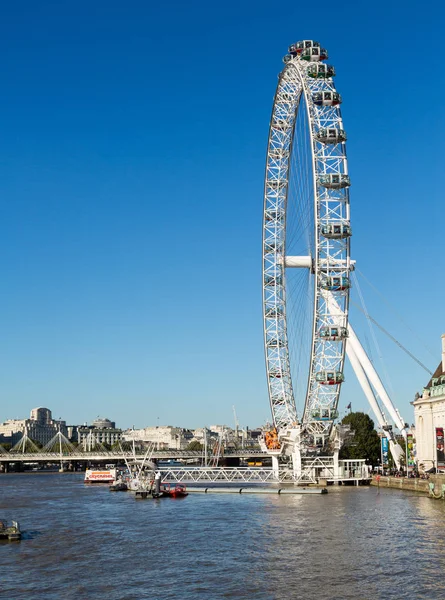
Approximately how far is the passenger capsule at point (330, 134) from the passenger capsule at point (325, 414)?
2549 cm

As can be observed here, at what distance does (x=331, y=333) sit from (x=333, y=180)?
14.2 metres

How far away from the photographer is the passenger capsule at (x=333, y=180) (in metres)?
76.9

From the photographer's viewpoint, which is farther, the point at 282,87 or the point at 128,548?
the point at 282,87

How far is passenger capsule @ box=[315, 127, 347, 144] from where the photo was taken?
77188 mm

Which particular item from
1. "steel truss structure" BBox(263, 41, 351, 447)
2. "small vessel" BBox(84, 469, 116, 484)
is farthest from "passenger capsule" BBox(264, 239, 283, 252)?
"small vessel" BBox(84, 469, 116, 484)

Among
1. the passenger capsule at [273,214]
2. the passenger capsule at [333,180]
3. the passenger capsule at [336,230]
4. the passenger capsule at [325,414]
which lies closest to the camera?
the passenger capsule at [333,180]

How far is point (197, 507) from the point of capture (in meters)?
66.8

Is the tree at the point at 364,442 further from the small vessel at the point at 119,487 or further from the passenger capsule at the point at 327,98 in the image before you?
the passenger capsule at the point at 327,98

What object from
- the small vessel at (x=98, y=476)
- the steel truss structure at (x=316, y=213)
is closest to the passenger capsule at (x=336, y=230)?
the steel truss structure at (x=316, y=213)

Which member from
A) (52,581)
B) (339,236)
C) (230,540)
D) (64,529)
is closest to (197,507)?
(64,529)

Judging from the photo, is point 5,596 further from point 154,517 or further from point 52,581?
point 154,517

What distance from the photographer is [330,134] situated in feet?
253

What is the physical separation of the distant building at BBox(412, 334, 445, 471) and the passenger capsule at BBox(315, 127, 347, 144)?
21594mm

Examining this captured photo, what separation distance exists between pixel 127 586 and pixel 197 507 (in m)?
35.1
